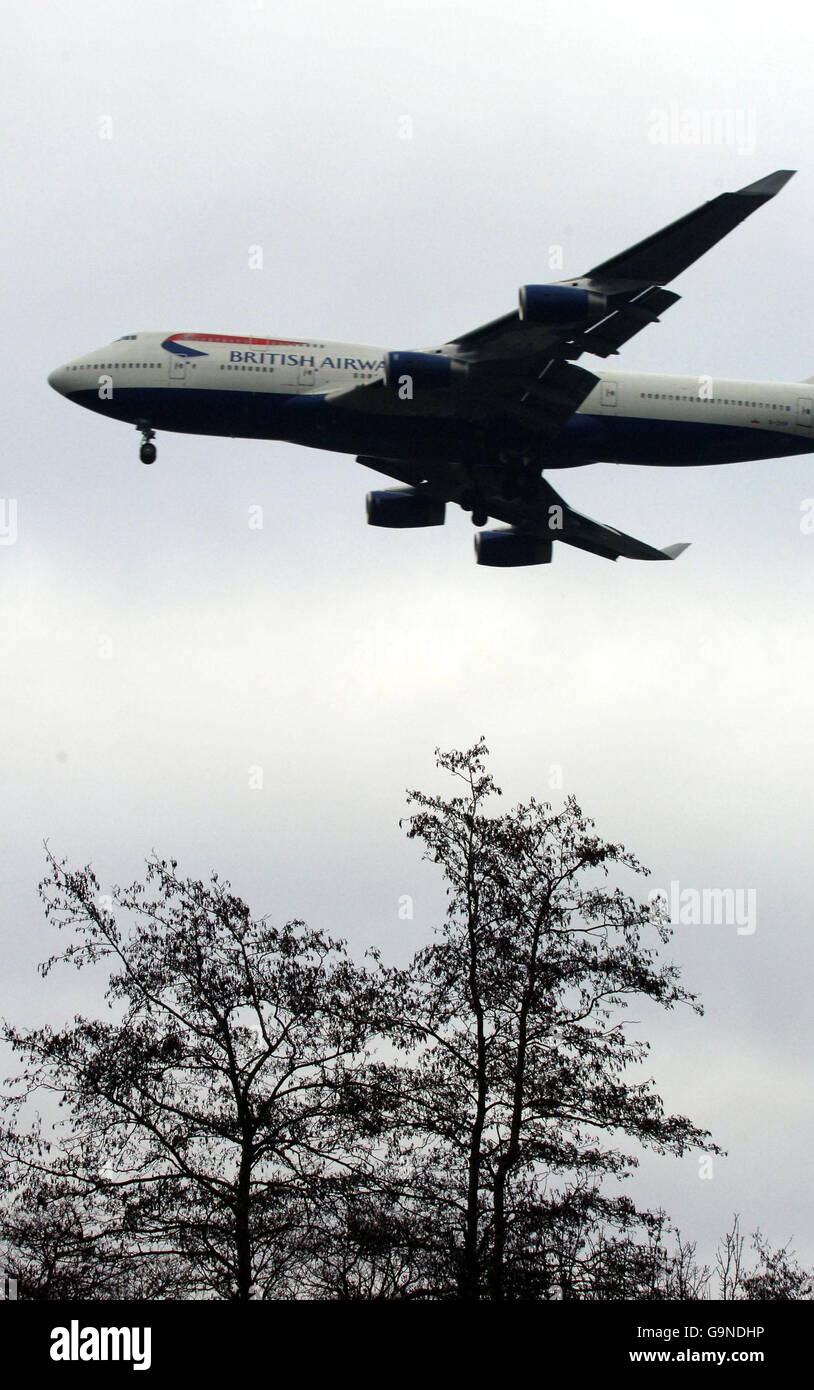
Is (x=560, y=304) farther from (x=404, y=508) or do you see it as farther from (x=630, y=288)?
(x=404, y=508)

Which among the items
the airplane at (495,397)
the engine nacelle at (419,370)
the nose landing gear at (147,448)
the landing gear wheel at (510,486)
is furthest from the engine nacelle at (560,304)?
the nose landing gear at (147,448)

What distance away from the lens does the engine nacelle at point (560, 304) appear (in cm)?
4650

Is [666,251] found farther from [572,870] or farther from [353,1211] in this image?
[353,1211]

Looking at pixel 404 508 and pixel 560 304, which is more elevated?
pixel 560 304

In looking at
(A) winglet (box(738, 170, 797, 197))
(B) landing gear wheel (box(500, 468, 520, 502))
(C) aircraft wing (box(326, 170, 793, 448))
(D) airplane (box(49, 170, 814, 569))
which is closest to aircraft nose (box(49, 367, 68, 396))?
(D) airplane (box(49, 170, 814, 569))

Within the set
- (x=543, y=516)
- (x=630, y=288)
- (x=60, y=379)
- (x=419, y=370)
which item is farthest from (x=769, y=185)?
(x=60, y=379)

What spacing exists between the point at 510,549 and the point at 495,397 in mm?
9505

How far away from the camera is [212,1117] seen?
1166 inches

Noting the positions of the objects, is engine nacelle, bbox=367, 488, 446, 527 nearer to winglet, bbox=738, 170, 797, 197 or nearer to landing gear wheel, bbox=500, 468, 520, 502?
landing gear wheel, bbox=500, 468, 520, 502


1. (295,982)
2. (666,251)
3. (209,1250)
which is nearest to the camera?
(209,1250)

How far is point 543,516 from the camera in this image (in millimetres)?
58562

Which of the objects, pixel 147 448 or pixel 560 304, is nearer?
pixel 560 304
